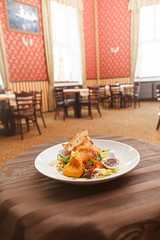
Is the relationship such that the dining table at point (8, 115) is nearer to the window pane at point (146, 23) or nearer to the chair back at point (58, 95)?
the chair back at point (58, 95)

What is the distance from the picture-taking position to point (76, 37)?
24.6ft

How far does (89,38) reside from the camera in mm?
8102

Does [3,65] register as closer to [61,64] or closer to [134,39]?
[61,64]

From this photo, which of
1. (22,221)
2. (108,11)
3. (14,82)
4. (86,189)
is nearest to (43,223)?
(22,221)

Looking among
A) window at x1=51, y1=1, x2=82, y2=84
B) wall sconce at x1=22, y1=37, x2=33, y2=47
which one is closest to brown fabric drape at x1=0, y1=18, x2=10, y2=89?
wall sconce at x1=22, y1=37, x2=33, y2=47

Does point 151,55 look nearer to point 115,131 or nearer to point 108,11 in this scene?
point 108,11

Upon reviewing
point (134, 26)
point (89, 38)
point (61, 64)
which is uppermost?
point (134, 26)

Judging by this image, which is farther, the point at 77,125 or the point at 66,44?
the point at 66,44

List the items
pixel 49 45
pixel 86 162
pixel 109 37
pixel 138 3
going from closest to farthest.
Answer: pixel 86 162, pixel 49 45, pixel 138 3, pixel 109 37

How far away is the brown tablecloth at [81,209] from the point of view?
0.51 meters

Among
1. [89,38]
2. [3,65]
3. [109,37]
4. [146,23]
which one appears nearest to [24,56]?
[3,65]

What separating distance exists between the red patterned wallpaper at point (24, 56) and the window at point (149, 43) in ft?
13.9

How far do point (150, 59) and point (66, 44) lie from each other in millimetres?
3561

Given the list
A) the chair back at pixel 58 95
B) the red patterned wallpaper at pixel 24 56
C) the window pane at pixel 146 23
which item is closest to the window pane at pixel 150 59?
the window pane at pixel 146 23
